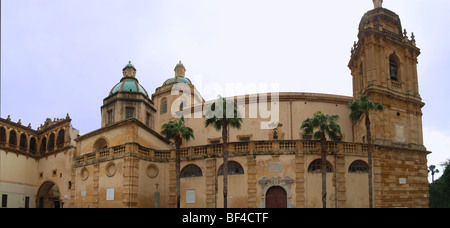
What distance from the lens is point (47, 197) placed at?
47.8m

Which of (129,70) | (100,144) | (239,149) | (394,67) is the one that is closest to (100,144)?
(100,144)

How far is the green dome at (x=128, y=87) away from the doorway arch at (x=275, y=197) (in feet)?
73.6

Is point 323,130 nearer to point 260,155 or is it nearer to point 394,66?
point 260,155

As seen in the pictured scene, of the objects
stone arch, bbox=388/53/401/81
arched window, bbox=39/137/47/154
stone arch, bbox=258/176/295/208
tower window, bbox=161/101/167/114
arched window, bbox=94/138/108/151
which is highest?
stone arch, bbox=388/53/401/81

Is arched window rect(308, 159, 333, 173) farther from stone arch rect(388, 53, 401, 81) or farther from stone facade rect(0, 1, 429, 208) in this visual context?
stone arch rect(388, 53, 401, 81)

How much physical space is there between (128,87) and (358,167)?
27224 millimetres

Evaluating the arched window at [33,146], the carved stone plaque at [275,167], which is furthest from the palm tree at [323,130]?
the arched window at [33,146]

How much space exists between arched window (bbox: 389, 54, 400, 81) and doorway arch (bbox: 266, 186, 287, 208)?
655 inches

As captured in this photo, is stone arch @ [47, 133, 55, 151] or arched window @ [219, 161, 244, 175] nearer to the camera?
arched window @ [219, 161, 244, 175]

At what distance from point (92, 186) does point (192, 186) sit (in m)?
8.98

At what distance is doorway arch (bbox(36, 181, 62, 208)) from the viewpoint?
154 feet

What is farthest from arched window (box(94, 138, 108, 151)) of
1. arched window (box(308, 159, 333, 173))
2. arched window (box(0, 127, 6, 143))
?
arched window (box(308, 159, 333, 173))
